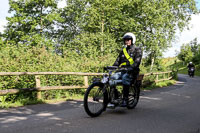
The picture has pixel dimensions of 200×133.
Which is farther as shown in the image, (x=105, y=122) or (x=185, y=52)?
(x=185, y=52)

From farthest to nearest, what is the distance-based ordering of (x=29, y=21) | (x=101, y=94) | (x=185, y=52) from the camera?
(x=185, y=52)
(x=29, y=21)
(x=101, y=94)

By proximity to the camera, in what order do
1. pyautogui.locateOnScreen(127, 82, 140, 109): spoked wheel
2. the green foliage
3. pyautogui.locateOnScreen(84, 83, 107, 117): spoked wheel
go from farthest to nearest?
1. the green foliage
2. pyautogui.locateOnScreen(127, 82, 140, 109): spoked wheel
3. pyautogui.locateOnScreen(84, 83, 107, 117): spoked wheel

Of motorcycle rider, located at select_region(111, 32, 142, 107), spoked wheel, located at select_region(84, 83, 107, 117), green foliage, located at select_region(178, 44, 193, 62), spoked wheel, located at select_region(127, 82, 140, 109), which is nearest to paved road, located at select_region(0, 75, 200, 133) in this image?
spoked wheel, located at select_region(84, 83, 107, 117)

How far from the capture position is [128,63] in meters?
6.12

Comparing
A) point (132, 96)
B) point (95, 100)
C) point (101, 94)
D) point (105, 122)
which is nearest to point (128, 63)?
point (132, 96)

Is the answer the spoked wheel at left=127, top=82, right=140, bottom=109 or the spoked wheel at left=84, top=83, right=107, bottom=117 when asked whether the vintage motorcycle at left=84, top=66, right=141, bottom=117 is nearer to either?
the spoked wheel at left=84, top=83, right=107, bottom=117

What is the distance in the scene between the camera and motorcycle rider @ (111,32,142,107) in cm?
584

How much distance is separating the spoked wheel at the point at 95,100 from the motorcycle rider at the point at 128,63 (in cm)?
44

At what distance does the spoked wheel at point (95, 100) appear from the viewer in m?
5.17

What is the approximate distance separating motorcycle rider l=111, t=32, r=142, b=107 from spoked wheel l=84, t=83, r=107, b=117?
0.44 meters

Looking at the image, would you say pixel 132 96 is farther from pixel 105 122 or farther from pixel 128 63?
pixel 105 122

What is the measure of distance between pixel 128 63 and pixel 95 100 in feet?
4.95

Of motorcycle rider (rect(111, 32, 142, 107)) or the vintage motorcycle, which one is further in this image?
motorcycle rider (rect(111, 32, 142, 107))

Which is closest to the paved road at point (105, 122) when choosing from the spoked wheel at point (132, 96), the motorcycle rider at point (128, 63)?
the spoked wheel at point (132, 96)
